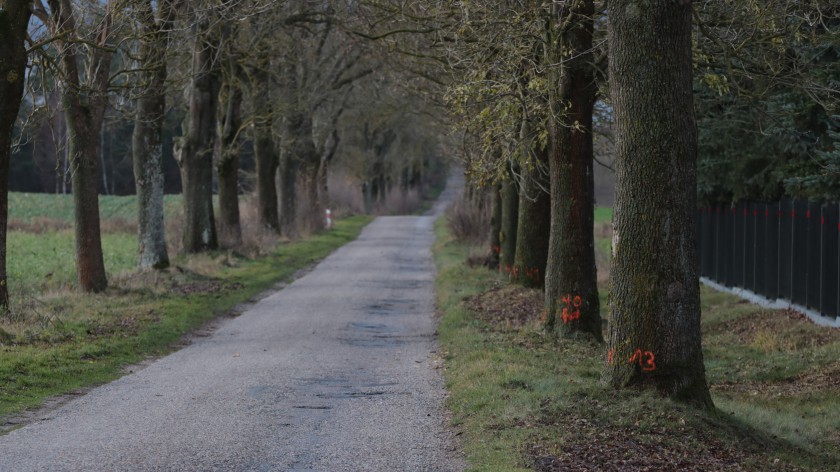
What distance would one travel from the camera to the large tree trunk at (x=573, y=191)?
1342cm

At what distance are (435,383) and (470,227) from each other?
25677 millimetres

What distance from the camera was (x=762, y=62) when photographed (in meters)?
13.4

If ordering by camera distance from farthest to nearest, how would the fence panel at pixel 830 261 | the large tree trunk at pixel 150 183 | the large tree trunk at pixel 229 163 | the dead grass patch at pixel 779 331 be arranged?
the large tree trunk at pixel 229 163 → the large tree trunk at pixel 150 183 → the fence panel at pixel 830 261 → the dead grass patch at pixel 779 331

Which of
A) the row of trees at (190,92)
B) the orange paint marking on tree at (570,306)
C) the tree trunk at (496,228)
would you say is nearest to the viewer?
the orange paint marking on tree at (570,306)

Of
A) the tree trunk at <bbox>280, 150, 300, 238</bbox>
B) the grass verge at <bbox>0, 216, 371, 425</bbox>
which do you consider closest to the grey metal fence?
the grass verge at <bbox>0, 216, 371, 425</bbox>

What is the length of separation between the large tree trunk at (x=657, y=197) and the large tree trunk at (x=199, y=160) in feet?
58.9

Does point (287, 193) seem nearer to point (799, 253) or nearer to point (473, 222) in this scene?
point (473, 222)

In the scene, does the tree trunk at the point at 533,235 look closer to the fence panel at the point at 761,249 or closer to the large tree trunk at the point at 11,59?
the fence panel at the point at 761,249

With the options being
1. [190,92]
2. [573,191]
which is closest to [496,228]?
[190,92]

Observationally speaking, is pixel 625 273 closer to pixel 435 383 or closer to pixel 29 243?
pixel 435 383

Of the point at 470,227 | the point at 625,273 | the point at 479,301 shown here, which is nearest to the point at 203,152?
the point at 479,301

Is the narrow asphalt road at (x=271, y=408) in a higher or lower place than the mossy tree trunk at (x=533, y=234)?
lower

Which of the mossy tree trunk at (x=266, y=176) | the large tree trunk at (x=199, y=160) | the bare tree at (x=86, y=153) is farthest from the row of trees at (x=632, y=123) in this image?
the mossy tree trunk at (x=266, y=176)

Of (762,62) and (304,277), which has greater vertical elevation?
(762,62)
